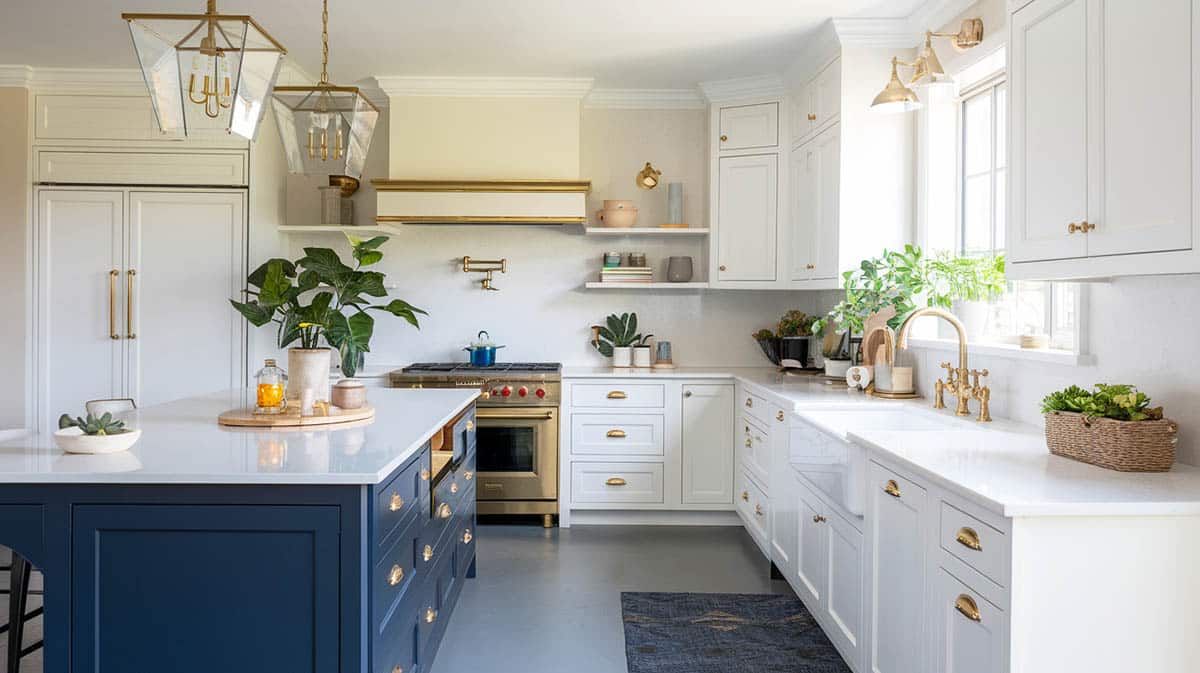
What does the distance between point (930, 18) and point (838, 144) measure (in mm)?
663

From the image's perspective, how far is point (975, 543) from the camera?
5.99 feet

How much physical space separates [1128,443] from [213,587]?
2.15m

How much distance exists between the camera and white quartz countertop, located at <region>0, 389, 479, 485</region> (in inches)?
75.2

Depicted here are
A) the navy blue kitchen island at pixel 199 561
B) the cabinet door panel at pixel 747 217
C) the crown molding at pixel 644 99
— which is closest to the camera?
the navy blue kitchen island at pixel 199 561

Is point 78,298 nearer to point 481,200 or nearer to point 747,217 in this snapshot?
point 481,200

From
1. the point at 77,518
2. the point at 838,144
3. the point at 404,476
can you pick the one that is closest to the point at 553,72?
the point at 838,144

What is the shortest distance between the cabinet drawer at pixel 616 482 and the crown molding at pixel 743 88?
224 cm

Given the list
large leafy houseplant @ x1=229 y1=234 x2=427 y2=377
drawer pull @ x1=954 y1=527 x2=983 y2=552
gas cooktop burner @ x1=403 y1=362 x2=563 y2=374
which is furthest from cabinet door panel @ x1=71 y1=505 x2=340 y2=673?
gas cooktop burner @ x1=403 y1=362 x2=563 y2=374

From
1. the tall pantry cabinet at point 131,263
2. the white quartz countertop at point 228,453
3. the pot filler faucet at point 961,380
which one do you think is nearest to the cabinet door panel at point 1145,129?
the pot filler faucet at point 961,380

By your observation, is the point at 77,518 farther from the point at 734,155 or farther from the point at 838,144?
the point at 734,155

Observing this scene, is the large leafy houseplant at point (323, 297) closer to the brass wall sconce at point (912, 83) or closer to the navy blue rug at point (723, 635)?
the navy blue rug at point (723, 635)

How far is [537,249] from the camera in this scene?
5.58m

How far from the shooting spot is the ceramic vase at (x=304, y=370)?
2787mm

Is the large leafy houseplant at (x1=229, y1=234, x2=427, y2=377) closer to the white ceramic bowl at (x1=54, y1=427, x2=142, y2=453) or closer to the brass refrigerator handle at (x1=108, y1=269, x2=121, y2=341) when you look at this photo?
the white ceramic bowl at (x1=54, y1=427, x2=142, y2=453)
